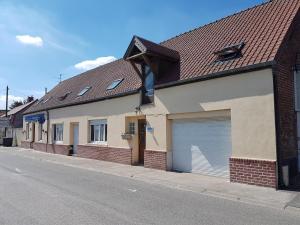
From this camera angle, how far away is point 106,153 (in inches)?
724

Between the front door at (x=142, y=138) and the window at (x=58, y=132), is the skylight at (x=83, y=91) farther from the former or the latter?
the front door at (x=142, y=138)

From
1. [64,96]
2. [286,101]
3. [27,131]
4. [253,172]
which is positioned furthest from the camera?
[27,131]

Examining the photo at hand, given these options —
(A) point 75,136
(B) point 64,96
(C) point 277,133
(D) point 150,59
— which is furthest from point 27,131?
(C) point 277,133

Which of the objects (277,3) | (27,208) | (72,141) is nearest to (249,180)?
(27,208)

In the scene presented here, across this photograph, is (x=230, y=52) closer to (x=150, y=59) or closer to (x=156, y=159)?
(x=150, y=59)

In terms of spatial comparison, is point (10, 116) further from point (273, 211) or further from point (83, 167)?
point (273, 211)

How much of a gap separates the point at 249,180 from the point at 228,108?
8.51ft

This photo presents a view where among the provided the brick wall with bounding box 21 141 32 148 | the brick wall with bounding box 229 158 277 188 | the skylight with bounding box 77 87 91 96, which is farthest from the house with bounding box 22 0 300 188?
the brick wall with bounding box 21 141 32 148

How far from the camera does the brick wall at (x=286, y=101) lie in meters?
10.5

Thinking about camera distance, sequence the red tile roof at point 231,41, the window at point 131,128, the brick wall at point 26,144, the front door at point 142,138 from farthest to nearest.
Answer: the brick wall at point 26,144 < the window at point 131,128 < the front door at point 142,138 < the red tile roof at point 231,41

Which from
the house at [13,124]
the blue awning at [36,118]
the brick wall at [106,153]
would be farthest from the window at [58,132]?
the house at [13,124]

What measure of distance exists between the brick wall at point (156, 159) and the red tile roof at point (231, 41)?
331cm

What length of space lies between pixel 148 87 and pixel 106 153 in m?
4.90

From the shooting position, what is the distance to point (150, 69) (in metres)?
A: 15.8
